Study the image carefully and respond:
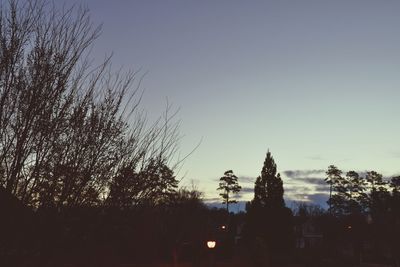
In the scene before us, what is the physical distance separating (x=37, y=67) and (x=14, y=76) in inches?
10.7

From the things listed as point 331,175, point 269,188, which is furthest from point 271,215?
point 331,175

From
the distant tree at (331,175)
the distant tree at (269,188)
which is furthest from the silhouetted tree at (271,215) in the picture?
the distant tree at (331,175)

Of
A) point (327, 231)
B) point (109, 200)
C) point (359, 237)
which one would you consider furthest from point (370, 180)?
point (109, 200)

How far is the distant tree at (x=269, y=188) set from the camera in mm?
45562

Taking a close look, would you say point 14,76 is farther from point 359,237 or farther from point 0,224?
point 359,237

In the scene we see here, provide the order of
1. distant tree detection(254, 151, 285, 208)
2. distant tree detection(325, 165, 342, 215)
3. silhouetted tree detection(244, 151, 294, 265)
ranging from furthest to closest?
distant tree detection(325, 165, 342, 215)
distant tree detection(254, 151, 285, 208)
silhouetted tree detection(244, 151, 294, 265)

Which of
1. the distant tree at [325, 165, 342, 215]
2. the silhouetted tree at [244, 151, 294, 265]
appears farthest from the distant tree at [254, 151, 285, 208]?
the distant tree at [325, 165, 342, 215]

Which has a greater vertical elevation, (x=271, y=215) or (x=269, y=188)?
(x=269, y=188)

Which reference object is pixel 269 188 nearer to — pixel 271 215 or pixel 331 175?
pixel 271 215

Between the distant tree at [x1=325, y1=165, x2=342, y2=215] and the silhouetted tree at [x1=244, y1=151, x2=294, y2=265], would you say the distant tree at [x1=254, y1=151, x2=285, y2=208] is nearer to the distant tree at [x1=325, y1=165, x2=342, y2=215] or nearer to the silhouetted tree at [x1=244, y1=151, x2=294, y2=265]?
the silhouetted tree at [x1=244, y1=151, x2=294, y2=265]

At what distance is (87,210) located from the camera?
5.41m

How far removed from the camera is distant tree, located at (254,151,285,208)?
149 feet

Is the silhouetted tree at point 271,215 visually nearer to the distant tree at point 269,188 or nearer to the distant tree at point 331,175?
the distant tree at point 269,188

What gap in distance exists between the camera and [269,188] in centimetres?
4609
